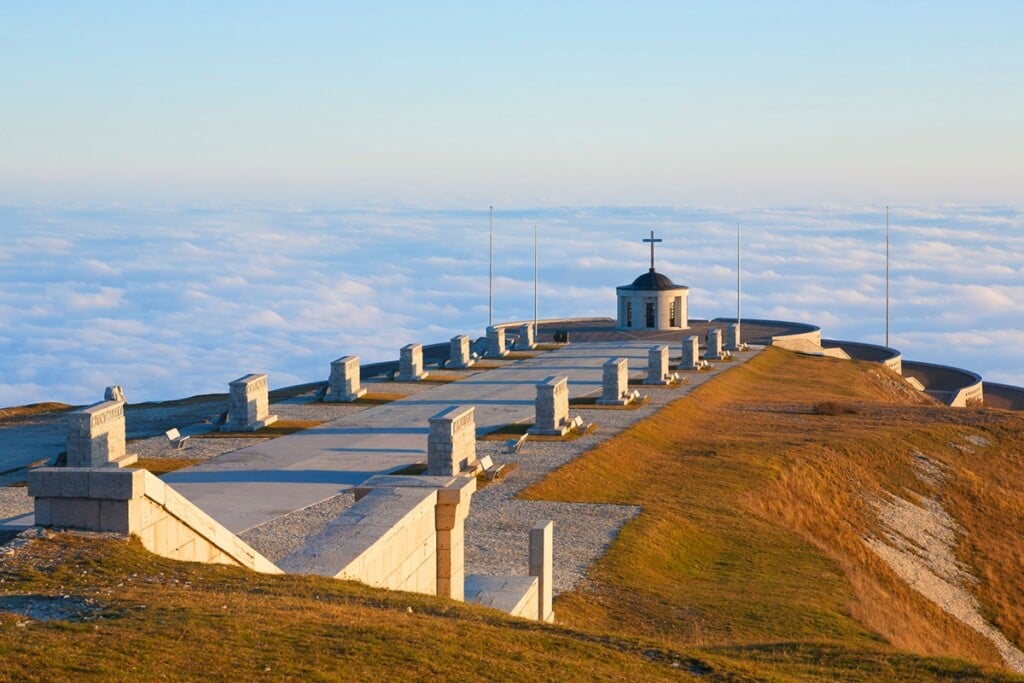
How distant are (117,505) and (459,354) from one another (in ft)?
124

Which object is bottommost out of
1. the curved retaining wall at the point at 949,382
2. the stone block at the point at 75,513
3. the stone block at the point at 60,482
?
the curved retaining wall at the point at 949,382

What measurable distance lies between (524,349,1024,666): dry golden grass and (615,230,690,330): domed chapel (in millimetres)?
19539

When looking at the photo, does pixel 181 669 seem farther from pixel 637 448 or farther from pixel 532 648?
pixel 637 448

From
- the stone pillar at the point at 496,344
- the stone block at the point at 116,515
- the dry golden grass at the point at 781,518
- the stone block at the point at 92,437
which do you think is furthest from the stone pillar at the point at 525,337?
the stone block at the point at 116,515

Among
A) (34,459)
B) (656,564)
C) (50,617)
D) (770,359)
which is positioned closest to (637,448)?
(656,564)

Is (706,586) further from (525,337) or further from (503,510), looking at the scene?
(525,337)

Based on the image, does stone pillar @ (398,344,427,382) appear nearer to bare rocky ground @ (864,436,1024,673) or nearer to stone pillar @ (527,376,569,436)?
stone pillar @ (527,376,569,436)

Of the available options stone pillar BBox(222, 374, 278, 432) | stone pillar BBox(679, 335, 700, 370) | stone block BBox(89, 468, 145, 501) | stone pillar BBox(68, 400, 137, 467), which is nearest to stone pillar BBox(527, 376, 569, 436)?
stone pillar BBox(222, 374, 278, 432)

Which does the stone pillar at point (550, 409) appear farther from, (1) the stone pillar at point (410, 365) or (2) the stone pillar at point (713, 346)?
(2) the stone pillar at point (713, 346)

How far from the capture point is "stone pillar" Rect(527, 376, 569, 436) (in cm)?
3253

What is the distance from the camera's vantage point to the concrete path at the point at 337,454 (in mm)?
23688

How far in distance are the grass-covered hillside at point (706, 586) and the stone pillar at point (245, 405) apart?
9.35m

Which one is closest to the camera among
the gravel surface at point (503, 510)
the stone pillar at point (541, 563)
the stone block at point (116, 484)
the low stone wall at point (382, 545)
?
the stone block at point (116, 484)

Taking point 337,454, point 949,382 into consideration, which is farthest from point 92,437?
point 949,382
